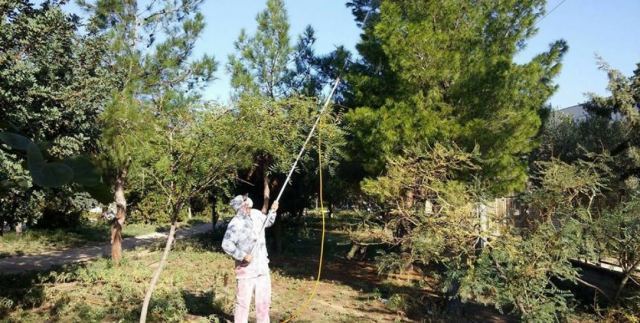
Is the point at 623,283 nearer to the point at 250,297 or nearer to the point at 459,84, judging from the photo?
the point at 459,84

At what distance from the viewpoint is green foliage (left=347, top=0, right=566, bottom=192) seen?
8.50m

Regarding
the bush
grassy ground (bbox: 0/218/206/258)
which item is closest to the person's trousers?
the bush

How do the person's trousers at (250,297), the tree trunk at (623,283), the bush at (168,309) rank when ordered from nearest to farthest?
1. the person's trousers at (250,297)
2. the bush at (168,309)
3. the tree trunk at (623,283)

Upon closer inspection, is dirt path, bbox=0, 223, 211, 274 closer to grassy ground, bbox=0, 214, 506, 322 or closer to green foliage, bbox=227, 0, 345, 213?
grassy ground, bbox=0, 214, 506, 322

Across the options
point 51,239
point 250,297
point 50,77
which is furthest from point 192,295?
point 51,239

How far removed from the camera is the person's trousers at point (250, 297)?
18.7ft

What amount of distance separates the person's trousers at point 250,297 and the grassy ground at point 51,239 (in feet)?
31.2

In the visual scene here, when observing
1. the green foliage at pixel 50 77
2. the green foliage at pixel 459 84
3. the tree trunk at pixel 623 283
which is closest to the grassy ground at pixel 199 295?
the tree trunk at pixel 623 283

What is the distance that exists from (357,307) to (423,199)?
2119 mm

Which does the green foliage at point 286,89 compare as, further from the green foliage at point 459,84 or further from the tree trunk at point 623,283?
the tree trunk at point 623,283

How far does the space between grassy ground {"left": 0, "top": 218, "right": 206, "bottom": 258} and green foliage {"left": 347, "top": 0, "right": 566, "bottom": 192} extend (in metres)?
9.97

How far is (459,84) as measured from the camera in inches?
341

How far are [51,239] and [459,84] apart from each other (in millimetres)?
13121

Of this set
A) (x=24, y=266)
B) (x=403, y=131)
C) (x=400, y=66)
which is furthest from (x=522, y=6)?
(x=24, y=266)
